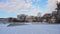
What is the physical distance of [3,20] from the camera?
65.2 inches

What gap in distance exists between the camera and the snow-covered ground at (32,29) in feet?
5.42

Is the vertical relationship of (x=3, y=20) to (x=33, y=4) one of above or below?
below

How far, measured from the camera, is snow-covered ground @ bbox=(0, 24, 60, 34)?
5.42 feet

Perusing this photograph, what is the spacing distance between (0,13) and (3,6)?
0.41 feet

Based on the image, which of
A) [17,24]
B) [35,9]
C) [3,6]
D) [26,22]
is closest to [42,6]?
[35,9]

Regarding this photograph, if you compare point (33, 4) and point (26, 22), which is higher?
point (33, 4)

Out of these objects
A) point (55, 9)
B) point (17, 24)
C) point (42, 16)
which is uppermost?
point (55, 9)

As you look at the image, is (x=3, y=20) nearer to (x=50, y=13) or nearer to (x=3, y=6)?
(x=3, y=6)

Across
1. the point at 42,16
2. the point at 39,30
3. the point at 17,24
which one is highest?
the point at 42,16

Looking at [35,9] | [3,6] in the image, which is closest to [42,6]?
[35,9]

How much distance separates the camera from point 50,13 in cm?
172

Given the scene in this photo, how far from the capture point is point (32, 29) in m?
1.70

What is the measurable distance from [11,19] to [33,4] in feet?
1.43

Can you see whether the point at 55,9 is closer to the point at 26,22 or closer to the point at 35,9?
the point at 35,9
